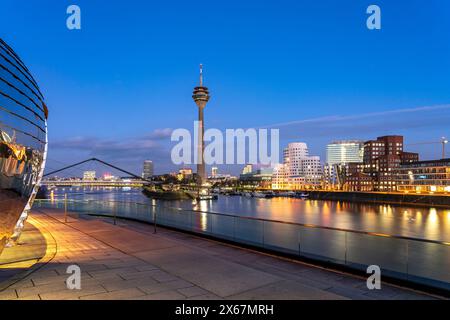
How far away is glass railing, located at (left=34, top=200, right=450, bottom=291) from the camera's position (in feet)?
27.3

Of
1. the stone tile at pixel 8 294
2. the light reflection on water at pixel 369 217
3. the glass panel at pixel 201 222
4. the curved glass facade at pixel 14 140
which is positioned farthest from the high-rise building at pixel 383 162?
the stone tile at pixel 8 294

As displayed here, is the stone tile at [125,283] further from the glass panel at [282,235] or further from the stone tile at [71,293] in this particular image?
the glass panel at [282,235]

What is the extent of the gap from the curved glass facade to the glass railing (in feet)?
23.4

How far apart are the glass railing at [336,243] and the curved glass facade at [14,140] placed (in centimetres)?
713

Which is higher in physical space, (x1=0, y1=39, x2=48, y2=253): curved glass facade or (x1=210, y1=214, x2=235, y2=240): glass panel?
(x1=0, y1=39, x2=48, y2=253): curved glass facade

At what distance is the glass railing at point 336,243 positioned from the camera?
8.31 m

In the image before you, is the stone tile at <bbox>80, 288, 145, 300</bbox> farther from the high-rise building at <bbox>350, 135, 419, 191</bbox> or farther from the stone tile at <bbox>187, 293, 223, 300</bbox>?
the high-rise building at <bbox>350, 135, 419, 191</bbox>

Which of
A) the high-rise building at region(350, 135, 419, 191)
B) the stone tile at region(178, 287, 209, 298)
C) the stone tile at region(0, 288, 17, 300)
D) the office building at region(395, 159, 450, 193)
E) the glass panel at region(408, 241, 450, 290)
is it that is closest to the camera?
the stone tile at region(0, 288, 17, 300)

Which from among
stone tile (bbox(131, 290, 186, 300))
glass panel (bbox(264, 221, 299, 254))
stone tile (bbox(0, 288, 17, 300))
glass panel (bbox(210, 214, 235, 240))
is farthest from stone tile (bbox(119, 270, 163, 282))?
glass panel (bbox(210, 214, 235, 240))

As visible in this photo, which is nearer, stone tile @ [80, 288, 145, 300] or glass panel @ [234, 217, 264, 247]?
stone tile @ [80, 288, 145, 300]

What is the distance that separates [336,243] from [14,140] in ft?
30.9

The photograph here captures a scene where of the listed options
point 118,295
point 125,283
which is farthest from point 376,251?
point 118,295
